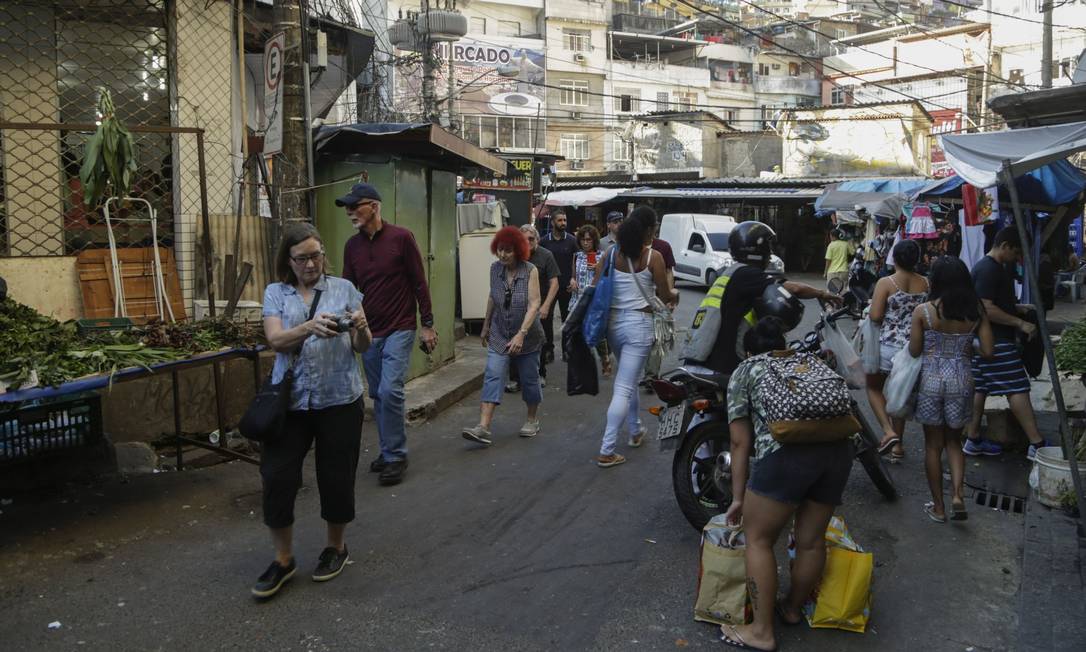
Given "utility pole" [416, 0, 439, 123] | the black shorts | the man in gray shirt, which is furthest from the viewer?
"utility pole" [416, 0, 439, 123]

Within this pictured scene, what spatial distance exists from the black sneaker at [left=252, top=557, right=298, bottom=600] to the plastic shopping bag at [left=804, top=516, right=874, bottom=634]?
240 cm

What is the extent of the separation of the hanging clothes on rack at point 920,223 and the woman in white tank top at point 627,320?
11.7 metres

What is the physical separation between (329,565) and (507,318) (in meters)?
3.06

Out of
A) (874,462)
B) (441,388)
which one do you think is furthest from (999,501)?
(441,388)

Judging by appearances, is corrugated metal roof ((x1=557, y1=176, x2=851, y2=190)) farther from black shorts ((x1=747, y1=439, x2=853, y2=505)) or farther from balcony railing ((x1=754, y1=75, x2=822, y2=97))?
black shorts ((x1=747, y1=439, x2=853, y2=505))

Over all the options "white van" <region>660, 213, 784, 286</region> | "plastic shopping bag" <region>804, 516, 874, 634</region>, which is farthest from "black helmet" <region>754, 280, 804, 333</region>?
"white van" <region>660, 213, 784, 286</region>

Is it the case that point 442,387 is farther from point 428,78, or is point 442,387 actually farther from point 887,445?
point 428,78

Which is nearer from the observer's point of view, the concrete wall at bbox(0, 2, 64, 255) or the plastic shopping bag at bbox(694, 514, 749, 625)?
the plastic shopping bag at bbox(694, 514, 749, 625)

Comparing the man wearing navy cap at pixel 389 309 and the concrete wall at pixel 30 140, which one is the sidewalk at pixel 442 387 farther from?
the concrete wall at pixel 30 140

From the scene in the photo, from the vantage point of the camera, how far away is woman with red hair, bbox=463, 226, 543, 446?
6.98m

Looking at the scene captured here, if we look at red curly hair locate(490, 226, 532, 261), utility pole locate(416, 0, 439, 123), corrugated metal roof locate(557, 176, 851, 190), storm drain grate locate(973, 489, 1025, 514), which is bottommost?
storm drain grate locate(973, 489, 1025, 514)

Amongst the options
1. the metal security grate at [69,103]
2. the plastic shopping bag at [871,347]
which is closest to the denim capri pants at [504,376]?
the plastic shopping bag at [871,347]

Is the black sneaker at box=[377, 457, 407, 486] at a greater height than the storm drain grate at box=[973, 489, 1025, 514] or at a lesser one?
greater

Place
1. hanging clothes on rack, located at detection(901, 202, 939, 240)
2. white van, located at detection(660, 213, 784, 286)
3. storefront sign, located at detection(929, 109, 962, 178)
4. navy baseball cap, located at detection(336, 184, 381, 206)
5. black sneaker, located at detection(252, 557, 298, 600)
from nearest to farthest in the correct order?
black sneaker, located at detection(252, 557, 298, 600) → navy baseball cap, located at detection(336, 184, 381, 206) → hanging clothes on rack, located at detection(901, 202, 939, 240) → white van, located at detection(660, 213, 784, 286) → storefront sign, located at detection(929, 109, 962, 178)
